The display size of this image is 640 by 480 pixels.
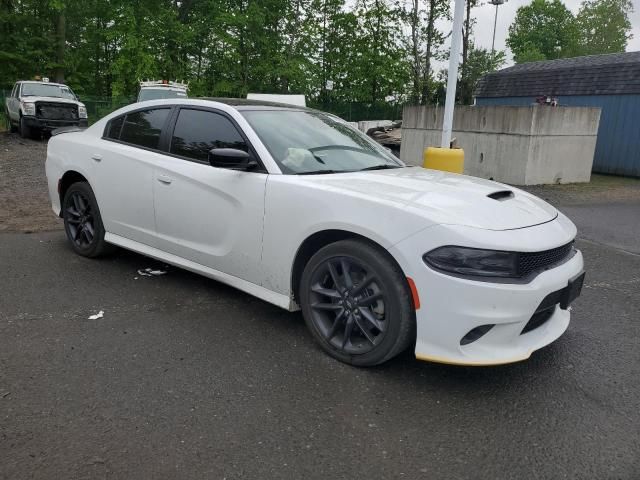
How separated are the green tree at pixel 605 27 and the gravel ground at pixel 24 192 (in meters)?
60.5

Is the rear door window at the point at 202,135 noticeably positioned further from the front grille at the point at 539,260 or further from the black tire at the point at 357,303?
the front grille at the point at 539,260

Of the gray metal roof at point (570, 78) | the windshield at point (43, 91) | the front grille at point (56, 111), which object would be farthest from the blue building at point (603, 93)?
the windshield at point (43, 91)

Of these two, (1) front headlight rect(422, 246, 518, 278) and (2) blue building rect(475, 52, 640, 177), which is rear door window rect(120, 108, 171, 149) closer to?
(1) front headlight rect(422, 246, 518, 278)

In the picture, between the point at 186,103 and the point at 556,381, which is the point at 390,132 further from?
the point at 556,381

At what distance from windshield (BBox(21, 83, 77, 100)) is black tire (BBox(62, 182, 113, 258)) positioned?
16.7 meters

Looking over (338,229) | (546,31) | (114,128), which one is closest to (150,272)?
(114,128)

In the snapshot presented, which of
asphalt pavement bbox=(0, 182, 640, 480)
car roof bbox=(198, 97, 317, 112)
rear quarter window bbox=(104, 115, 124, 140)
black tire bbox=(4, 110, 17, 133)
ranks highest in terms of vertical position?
car roof bbox=(198, 97, 317, 112)

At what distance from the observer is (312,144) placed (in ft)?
13.1

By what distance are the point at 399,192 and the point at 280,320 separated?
1361mm

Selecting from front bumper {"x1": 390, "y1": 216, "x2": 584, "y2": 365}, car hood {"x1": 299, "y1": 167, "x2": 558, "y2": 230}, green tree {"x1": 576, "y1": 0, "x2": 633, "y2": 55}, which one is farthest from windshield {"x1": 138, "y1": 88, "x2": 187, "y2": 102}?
green tree {"x1": 576, "y1": 0, "x2": 633, "y2": 55}

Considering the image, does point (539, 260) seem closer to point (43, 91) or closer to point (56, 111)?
point (56, 111)

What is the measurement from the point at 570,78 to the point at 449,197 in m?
16.9

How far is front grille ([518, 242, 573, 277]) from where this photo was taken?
2887mm

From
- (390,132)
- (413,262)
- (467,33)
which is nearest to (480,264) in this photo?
(413,262)
